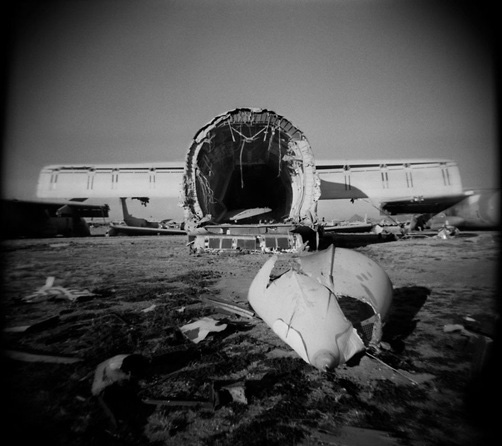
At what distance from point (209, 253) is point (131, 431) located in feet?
19.7

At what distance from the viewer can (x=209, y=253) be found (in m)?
7.17

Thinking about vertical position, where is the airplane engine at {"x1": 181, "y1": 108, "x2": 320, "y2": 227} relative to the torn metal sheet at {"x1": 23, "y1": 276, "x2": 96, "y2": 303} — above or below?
above

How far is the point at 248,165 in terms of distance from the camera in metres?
9.97

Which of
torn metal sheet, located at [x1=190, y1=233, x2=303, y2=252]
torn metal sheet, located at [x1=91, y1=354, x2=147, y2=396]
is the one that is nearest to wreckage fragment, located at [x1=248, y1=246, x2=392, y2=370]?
torn metal sheet, located at [x1=91, y1=354, x2=147, y2=396]

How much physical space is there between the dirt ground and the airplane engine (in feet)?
14.2

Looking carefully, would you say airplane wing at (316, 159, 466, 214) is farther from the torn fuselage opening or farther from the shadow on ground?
the torn fuselage opening

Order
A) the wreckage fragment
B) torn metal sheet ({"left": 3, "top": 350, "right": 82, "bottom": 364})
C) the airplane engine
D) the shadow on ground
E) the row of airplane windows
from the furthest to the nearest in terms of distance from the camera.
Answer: the row of airplane windows
the airplane engine
the shadow on ground
torn metal sheet ({"left": 3, "top": 350, "right": 82, "bottom": 364})
the wreckage fragment

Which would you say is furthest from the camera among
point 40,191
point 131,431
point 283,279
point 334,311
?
point 40,191

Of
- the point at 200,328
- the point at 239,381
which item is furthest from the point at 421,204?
the point at 239,381

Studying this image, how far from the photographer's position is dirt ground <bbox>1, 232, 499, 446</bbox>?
123cm

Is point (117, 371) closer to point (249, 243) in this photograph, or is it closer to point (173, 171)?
point (249, 243)

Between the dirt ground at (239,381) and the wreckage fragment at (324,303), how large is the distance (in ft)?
0.58

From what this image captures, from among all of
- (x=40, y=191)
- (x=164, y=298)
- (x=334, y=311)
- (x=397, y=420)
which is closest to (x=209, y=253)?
(x=164, y=298)

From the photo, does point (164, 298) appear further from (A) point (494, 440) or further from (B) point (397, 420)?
(A) point (494, 440)
